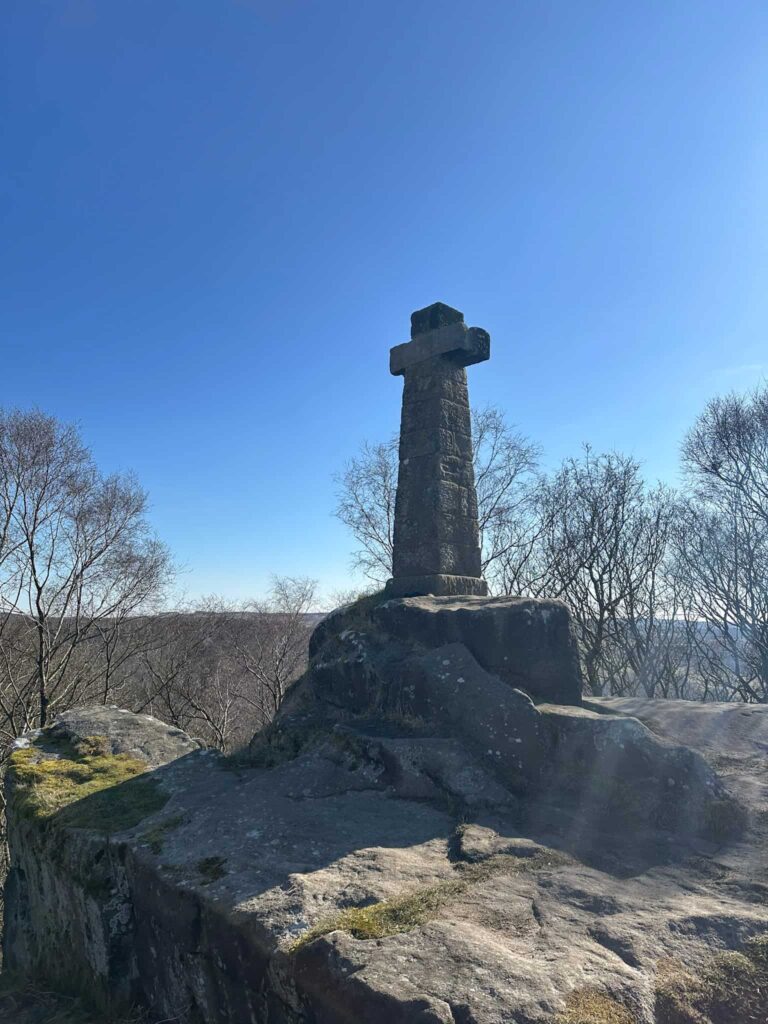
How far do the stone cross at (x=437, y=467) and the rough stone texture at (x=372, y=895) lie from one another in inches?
88.7

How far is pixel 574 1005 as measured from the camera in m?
2.23

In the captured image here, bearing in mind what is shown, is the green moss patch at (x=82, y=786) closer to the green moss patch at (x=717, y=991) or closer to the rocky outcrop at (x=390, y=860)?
the rocky outcrop at (x=390, y=860)

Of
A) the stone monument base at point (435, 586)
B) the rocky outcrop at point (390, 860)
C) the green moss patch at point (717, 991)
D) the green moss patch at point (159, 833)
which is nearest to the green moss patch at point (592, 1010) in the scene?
the rocky outcrop at point (390, 860)

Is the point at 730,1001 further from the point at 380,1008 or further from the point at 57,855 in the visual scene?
the point at 57,855

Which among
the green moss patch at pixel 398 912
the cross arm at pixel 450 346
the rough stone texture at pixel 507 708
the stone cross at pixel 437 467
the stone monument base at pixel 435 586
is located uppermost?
the cross arm at pixel 450 346

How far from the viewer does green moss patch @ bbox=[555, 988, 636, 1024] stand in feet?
7.10

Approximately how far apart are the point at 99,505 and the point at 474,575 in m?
14.2

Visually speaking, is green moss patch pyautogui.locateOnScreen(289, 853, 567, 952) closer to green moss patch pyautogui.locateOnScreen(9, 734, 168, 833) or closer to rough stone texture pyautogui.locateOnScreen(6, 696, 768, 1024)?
rough stone texture pyautogui.locateOnScreen(6, 696, 768, 1024)

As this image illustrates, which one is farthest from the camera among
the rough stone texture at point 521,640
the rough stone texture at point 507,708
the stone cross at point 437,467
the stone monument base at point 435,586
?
the stone cross at point 437,467

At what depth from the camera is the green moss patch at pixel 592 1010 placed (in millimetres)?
2164

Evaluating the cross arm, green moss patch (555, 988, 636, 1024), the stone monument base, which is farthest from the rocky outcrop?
the cross arm

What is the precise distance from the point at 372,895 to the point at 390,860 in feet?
1.46

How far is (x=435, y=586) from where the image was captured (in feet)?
22.3

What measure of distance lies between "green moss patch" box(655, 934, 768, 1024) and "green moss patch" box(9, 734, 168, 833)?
11.6 ft
